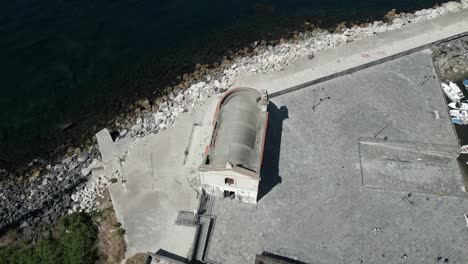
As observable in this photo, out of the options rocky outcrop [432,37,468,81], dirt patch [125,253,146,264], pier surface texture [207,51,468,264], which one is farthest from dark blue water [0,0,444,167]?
dirt patch [125,253,146,264]

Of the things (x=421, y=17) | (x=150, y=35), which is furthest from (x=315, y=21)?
(x=150, y=35)

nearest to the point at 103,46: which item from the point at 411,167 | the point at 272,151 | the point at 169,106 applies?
the point at 169,106

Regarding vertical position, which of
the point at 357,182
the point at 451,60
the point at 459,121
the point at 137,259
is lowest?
the point at 137,259

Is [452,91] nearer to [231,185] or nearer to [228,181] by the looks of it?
[231,185]

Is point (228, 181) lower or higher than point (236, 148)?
lower

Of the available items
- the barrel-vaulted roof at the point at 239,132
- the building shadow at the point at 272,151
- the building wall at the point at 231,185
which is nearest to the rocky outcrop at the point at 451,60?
the building shadow at the point at 272,151

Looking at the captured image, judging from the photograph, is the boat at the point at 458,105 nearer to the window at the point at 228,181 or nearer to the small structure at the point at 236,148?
the small structure at the point at 236,148

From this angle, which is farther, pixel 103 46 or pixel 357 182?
pixel 103 46

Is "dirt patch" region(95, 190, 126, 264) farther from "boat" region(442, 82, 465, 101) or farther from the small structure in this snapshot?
"boat" region(442, 82, 465, 101)
